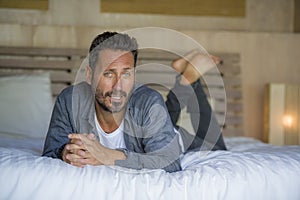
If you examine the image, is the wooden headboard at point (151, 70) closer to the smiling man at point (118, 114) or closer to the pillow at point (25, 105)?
the pillow at point (25, 105)

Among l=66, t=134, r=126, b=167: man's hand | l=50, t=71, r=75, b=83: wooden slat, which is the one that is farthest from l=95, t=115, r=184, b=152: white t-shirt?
l=50, t=71, r=75, b=83: wooden slat

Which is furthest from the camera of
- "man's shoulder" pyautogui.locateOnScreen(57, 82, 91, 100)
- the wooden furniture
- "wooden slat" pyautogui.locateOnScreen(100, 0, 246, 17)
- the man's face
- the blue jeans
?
"wooden slat" pyautogui.locateOnScreen(100, 0, 246, 17)

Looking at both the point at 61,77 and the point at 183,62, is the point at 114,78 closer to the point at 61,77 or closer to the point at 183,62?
the point at 183,62

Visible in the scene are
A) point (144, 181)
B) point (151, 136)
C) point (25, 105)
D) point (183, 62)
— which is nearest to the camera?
point (144, 181)

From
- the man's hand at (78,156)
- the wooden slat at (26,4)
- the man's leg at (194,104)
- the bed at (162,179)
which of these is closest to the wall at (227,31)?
the wooden slat at (26,4)

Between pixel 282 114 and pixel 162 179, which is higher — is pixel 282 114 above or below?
below

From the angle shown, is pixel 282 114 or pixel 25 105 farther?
pixel 282 114

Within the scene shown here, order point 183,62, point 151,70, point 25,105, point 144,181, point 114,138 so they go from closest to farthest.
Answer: point 144,181 < point 114,138 < point 183,62 < point 25,105 < point 151,70

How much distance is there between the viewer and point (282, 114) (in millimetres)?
3260

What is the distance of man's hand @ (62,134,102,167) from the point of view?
1307mm

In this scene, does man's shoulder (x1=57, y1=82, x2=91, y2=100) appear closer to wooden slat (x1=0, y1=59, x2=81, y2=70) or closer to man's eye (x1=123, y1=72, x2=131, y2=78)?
man's eye (x1=123, y1=72, x2=131, y2=78)

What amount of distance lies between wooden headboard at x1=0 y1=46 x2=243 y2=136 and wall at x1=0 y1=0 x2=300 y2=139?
103 millimetres

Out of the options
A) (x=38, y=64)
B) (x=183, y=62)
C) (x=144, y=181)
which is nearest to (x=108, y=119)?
(x=144, y=181)

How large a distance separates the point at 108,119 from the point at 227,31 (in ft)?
6.92
